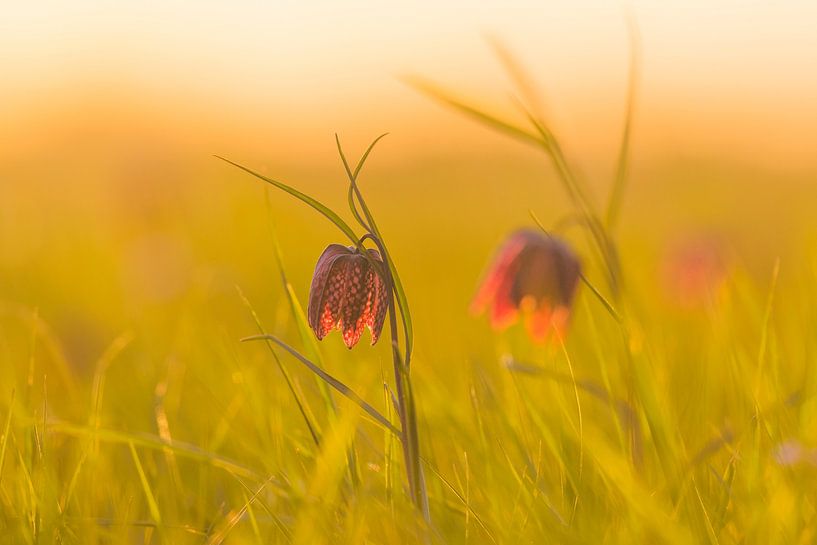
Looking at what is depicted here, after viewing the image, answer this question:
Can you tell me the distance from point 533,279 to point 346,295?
0.57 metres

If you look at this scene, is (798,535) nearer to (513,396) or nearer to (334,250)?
(513,396)

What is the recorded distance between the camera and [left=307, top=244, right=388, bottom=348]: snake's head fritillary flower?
Result: 55.6 inches

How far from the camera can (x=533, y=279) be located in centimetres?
189

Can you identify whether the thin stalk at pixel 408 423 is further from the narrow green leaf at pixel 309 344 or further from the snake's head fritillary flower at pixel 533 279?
the snake's head fritillary flower at pixel 533 279

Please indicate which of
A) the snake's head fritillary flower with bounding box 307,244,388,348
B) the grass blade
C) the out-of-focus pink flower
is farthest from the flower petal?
the out-of-focus pink flower

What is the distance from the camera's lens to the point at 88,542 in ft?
4.64

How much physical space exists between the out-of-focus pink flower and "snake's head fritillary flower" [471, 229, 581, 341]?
192 centimetres

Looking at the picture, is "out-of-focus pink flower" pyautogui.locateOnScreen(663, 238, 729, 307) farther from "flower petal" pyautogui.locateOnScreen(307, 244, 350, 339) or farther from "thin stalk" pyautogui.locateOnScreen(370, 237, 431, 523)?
"thin stalk" pyautogui.locateOnScreen(370, 237, 431, 523)

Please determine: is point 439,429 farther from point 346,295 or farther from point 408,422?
point 408,422

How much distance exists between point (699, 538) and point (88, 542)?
87 cm

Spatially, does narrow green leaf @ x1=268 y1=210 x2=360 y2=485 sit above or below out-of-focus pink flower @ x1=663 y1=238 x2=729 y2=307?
above

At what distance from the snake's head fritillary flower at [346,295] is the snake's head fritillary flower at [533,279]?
0.49 m

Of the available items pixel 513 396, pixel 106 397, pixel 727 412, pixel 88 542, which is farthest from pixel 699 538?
pixel 106 397

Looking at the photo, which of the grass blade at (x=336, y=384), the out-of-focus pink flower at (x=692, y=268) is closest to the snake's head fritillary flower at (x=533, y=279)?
the grass blade at (x=336, y=384)
